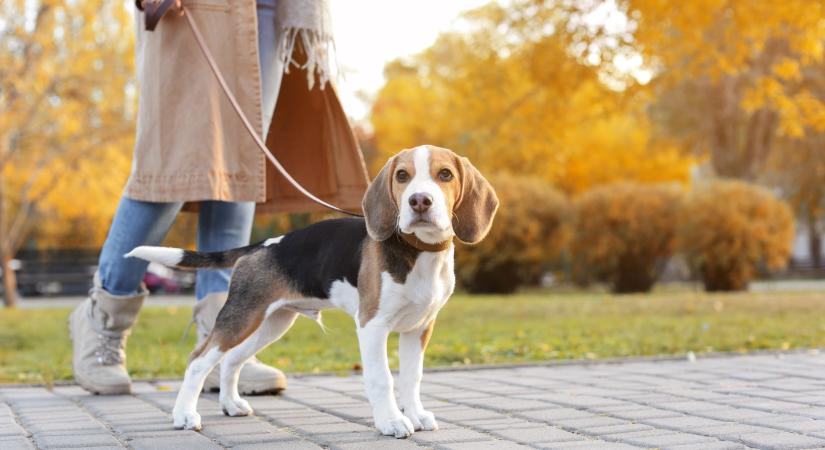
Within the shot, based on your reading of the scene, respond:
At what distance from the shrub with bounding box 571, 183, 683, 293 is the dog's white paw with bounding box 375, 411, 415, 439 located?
1827cm

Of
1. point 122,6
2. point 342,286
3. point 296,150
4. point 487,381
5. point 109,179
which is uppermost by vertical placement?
point 122,6

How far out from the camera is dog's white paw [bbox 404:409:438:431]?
13.2 feet

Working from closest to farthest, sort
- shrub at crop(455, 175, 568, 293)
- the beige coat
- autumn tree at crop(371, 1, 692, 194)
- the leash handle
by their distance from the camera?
1. the leash handle
2. the beige coat
3. autumn tree at crop(371, 1, 692, 194)
4. shrub at crop(455, 175, 568, 293)

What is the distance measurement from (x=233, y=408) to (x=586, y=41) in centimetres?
1235

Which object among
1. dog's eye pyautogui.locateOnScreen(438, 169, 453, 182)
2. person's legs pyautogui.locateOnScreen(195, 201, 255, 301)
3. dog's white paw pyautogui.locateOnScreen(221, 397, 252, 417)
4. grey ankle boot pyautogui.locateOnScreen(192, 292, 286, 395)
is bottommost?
dog's white paw pyautogui.locateOnScreen(221, 397, 252, 417)

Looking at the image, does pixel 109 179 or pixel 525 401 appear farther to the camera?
pixel 109 179

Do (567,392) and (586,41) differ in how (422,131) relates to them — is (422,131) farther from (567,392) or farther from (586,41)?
(567,392)

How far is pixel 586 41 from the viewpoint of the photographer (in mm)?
15648

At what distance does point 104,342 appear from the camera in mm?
5176

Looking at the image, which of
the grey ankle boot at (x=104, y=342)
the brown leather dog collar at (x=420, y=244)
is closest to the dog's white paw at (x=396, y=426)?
the brown leather dog collar at (x=420, y=244)

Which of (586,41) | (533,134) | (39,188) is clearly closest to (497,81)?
(533,134)

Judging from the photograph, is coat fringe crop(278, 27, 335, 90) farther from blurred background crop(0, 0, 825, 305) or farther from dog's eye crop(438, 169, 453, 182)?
blurred background crop(0, 0, 825, 305)

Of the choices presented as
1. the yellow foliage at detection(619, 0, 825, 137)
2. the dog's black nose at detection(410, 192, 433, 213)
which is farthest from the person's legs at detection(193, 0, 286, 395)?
the yellow foliage at detection(619, 0, 825, 137)

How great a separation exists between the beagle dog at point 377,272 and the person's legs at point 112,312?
0.73 meters
